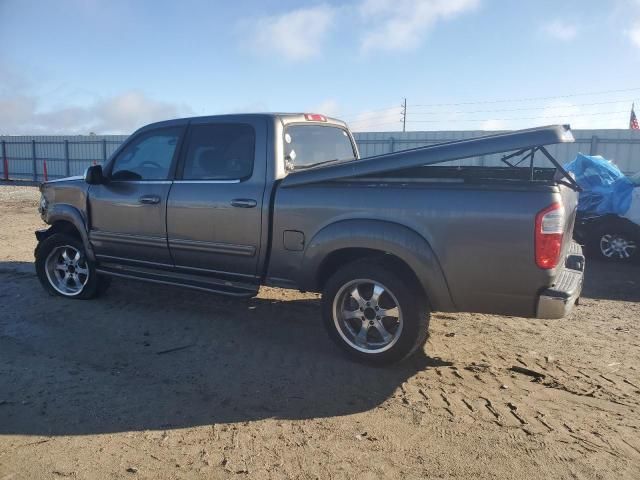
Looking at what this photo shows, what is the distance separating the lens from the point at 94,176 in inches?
204

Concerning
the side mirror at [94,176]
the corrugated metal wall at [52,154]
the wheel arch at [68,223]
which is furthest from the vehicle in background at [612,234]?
the corrugated metal wall at [52,154]

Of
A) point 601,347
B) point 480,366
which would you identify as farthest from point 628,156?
point 480,366

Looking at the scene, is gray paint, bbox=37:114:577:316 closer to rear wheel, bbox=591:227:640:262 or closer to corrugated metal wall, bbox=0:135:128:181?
rear wheel, bbox=591:227:640:262

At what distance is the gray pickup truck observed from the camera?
3.35m

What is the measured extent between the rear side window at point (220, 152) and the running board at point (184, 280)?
3.14ft

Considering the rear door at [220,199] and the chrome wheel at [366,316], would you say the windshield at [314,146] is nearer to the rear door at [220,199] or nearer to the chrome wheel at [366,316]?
the rear door at [220,199]

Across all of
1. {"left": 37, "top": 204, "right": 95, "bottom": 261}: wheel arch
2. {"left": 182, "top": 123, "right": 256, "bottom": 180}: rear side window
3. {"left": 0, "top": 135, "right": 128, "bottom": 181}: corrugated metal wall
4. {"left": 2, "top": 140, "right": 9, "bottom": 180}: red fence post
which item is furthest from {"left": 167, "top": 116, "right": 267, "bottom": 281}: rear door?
{"left": 2, "top": 140, "right": 9, "bottom": 180}: red fence post

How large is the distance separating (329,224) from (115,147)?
22.9m

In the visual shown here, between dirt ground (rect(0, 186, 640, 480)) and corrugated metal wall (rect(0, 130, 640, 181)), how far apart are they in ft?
33.9

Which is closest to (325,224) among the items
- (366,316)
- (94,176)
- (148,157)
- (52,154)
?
(366,316)

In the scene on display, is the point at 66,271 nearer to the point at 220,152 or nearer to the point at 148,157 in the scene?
the point at 148,157

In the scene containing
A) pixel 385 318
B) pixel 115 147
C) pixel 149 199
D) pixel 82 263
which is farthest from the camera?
pixel 115 147

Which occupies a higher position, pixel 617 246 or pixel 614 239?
pixel 614 239

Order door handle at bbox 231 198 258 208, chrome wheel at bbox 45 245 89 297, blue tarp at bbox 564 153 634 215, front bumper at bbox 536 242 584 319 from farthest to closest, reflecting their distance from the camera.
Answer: blue tarp at bbox 564 153 634 215, chrome wheel at bbox 45 245 89 297, door handle at bbox 231 198 258 208, front bumper at bbox 536 242 584 319
